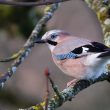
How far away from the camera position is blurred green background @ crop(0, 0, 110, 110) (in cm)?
566

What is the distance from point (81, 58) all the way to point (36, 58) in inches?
224

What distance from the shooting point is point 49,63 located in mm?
9023

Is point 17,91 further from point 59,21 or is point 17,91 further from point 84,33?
point 84,33

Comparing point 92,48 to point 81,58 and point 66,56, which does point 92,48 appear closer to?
point 81,58

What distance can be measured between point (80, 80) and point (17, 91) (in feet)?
6.93

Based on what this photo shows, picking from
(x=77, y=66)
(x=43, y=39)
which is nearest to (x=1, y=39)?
(x=43, y=39)

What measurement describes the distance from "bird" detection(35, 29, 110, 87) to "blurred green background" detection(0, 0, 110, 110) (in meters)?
0.80

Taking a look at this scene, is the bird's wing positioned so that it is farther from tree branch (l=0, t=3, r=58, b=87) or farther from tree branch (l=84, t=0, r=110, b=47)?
tree branch (l=0, t=3, r=58, b=87)

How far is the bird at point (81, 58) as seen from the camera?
3.67 metres

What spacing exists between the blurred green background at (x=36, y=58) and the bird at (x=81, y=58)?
2.62 ft

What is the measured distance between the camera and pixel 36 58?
9.49 metres

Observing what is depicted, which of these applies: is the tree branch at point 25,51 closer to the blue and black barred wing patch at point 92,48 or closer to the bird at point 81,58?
the bird at point 81,58

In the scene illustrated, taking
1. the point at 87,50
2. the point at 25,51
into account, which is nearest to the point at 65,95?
the point at 25,51

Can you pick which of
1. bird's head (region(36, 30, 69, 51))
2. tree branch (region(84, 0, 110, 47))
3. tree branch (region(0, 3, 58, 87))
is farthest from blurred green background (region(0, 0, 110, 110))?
tree branch (region(84, 0, 110, 47))
